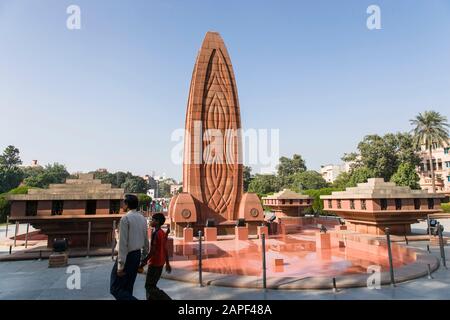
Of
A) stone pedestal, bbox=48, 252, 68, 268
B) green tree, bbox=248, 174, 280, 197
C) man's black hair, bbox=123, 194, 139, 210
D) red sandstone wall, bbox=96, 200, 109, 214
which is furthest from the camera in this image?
green tree, bbox=248, 174, 280, 197

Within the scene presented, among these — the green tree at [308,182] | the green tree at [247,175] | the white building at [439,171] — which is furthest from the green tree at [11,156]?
the white building at [439,171]

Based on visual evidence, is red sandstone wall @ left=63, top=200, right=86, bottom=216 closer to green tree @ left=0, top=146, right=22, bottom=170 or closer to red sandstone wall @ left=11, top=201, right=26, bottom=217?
red sandstone wall @ left=11, top=201, right=26, bottom=217

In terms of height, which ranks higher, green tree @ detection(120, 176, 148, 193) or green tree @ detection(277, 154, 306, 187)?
green tree @ detection(277, 154, 306, 187)

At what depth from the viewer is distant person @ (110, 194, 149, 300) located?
4.54 m

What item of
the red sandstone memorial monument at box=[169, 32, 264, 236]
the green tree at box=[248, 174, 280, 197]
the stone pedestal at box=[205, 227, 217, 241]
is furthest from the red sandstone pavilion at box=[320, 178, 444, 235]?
the green tree at box=[248, 174, 280, 197]

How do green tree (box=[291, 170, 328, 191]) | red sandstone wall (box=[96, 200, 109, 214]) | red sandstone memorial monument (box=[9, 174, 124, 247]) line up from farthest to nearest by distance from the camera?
1. green tree (box=[291, 170, 328, 191])
2. red sandstone wall (box=[96, 200, 109, 214])
3. red sandstone memorial monument (box=[9, 174, 124, 247])

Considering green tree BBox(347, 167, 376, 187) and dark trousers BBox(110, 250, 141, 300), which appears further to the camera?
green tree BBox(347, 167, 376, 187)

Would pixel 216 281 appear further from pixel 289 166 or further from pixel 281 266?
pixel 289 166

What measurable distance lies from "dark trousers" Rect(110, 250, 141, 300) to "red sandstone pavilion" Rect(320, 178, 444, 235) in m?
14.5

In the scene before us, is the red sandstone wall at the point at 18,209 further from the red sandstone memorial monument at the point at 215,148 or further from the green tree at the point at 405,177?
the green tree at the point at 405,177

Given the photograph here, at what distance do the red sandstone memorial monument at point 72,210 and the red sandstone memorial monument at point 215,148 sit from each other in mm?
5572

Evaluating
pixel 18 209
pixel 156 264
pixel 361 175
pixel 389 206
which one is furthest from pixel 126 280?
pixel 361 175
